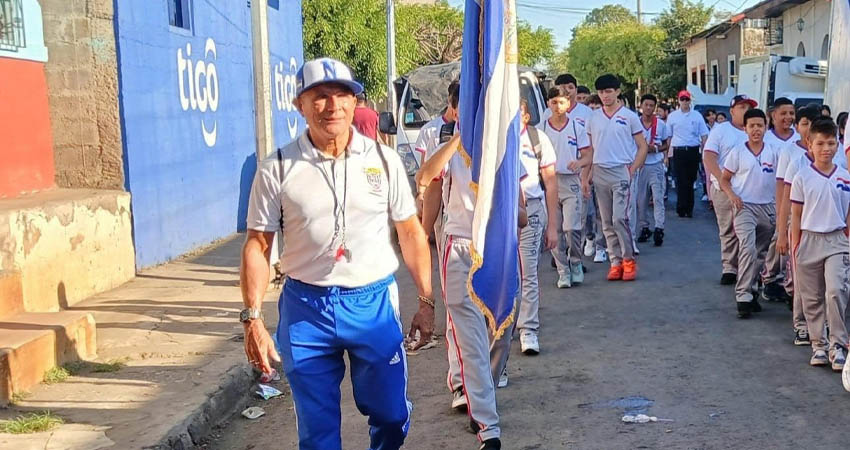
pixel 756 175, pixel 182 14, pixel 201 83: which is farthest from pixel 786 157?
pixel 182 14

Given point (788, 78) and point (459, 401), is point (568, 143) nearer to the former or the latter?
point (459, 401)

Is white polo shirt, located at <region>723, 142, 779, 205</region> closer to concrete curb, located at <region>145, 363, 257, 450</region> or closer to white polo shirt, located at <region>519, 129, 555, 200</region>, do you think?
white polo shirt, located at <region>519, 129, 555, 200</region>

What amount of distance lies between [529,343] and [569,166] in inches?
133

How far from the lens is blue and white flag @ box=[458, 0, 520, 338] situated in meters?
5.36

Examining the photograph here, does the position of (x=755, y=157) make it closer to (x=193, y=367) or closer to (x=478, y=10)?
(x=478, y=10)

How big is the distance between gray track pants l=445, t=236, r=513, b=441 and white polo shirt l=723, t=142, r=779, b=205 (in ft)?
13.0

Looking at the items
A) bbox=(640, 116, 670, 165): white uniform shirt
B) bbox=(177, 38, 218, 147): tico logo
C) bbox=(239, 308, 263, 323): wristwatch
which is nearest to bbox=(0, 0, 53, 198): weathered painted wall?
bbox=(177, 38, 218, 147): tico logo

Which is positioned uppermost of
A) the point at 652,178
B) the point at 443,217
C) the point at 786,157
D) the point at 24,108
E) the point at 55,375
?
the point at 24,108

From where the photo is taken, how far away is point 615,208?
34.3 feet

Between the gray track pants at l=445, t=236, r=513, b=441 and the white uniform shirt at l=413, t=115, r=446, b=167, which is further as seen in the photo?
the white uniform shirt at l=413, t=115, r=446, b=167

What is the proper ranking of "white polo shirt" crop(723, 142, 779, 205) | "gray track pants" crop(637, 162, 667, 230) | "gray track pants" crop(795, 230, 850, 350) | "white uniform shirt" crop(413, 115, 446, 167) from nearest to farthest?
"white uniform shirt" crop(413, 115, 446, 167) < "gray track pants" crop(795, 230, 850, 350) < "white polo shirt" crop(723, 142, 779, 205) < "gray track pants" crop(637, 162, 667, 230)

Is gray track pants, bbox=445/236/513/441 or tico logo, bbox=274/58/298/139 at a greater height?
tico logo, bbox=274/58/298/139

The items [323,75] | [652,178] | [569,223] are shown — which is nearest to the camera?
[323,75]

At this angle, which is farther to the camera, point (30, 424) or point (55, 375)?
point (55, 375)
